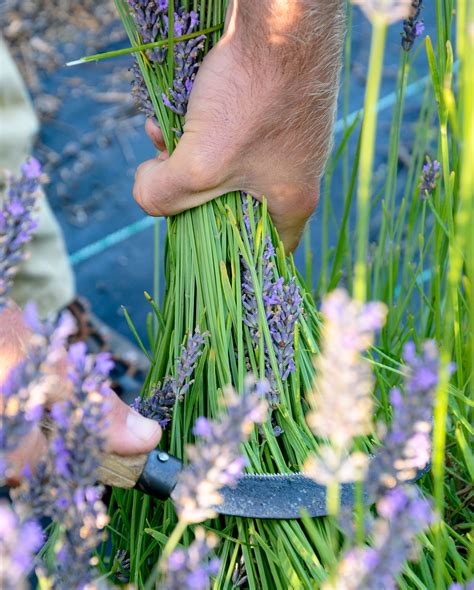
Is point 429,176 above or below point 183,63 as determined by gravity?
below

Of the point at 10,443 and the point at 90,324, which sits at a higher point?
the point at 10,443

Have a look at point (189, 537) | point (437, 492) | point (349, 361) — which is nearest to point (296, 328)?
point (189, 537)

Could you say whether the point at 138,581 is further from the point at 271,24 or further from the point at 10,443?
the point at 271,24

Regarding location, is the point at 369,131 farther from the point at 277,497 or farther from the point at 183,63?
the point at 183,63

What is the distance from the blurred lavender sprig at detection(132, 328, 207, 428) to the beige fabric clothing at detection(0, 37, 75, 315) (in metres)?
1.35

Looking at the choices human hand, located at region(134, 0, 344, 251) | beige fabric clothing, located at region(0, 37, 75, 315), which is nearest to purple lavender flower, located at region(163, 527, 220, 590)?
human hand, located at region(134, 0, 344, 251)

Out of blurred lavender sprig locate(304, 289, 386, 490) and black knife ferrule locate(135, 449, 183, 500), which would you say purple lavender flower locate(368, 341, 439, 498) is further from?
black knife ferrule locate(135, 449, 183, 500)

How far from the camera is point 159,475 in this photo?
0.84m

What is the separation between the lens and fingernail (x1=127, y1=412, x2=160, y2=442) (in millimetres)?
819

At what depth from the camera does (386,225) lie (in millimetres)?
1155

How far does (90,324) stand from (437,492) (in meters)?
1.95

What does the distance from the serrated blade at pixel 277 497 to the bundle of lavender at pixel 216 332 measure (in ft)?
0.06

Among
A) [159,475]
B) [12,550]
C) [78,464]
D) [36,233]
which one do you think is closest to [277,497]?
[159,475]

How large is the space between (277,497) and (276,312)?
0.22 meters
